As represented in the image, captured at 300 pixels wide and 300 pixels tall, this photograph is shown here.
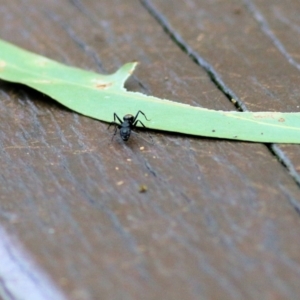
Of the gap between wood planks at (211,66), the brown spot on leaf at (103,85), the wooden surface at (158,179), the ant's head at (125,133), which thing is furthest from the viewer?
the brown spot on leaf at (103,85)

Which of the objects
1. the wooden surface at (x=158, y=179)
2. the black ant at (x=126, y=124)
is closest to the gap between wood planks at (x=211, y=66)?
the wooden surface at (x=158, y=179)

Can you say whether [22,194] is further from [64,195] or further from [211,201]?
→ [211,201]

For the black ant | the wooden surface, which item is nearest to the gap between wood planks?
the wooden surface

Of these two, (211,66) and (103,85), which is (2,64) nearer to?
(103,85)

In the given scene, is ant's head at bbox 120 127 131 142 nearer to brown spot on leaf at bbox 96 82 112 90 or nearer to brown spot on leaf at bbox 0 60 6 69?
brown spot on leaf at bbox 96 82 112 90

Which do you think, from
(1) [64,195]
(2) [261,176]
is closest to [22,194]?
(1) [64,195]

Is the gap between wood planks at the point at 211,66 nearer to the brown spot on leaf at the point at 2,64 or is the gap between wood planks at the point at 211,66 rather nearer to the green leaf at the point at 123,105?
the green leaf at the point at 123,105

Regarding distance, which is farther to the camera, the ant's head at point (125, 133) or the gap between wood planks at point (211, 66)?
the ant's head at point (125, 133)
